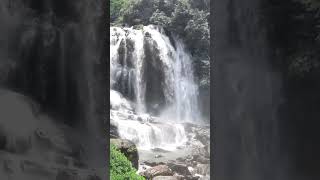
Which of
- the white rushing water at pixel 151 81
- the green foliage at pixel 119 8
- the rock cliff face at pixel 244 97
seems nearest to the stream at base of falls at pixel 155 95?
the white rushing water at pixel 151 81

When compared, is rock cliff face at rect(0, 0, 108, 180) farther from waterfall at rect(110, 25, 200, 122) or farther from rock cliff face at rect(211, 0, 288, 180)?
waterfall at rect(110, 25, 200, 122)

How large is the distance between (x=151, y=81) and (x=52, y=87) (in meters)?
16.4

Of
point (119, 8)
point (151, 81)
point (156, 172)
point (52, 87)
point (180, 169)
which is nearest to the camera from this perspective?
point (52, 87)

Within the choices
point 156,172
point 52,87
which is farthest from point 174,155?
point 52,87

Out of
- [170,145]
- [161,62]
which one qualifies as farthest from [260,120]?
[161,62]

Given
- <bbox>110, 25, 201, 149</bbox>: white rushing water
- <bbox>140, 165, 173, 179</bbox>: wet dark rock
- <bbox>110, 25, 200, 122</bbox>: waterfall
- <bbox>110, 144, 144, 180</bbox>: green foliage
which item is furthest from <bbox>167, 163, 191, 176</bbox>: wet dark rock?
<bbox>110, 144, 144, 180</bbox>: green foliage

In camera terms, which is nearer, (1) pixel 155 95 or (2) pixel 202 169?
(2) pixel 202 169

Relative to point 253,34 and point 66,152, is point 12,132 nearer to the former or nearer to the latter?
point 66,152

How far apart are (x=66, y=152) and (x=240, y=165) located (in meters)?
1.78

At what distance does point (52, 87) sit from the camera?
4691 mm

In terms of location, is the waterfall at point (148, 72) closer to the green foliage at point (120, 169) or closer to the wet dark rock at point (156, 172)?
the wet dark rock at point (156, 172)

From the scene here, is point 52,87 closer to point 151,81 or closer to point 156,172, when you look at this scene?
point 156,172

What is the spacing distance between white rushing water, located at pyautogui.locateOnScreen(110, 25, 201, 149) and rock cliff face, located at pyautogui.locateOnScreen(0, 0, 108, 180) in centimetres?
1408

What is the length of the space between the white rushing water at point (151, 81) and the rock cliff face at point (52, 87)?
14.1m
